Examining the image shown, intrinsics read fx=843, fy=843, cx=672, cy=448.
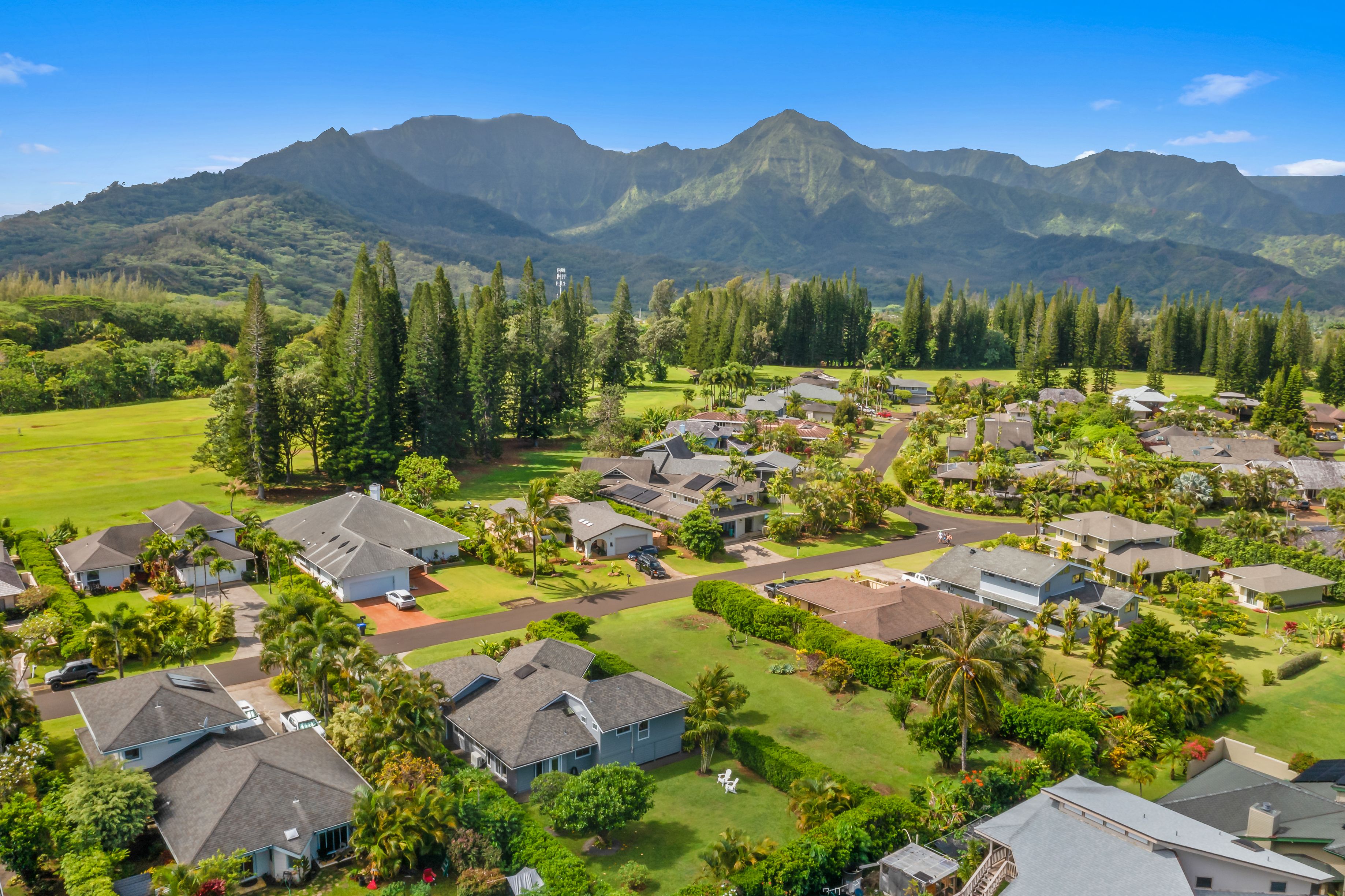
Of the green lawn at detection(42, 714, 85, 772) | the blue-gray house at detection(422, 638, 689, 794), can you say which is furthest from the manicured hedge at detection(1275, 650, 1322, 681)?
the green lawn at detection(42, 714, 85, 772)

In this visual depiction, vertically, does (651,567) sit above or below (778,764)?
below

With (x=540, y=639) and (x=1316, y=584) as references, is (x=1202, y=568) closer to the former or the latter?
(x=1316, y=584)

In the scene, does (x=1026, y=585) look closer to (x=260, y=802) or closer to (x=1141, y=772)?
(x=1141, y=772)

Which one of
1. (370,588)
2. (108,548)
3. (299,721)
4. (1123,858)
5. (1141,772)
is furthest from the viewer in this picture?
(370,588)

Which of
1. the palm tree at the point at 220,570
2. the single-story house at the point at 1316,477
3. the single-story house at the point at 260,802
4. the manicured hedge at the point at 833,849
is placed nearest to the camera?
the manicured hedge at the point at 833,849

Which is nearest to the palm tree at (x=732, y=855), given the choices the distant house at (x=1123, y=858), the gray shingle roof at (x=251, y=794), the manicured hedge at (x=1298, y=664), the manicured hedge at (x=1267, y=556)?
the distant house at (x=1123, y=858)

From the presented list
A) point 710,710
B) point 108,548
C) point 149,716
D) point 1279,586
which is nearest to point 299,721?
point 149,716

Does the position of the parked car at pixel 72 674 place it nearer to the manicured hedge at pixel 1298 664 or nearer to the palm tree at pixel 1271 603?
the manicured hedge at pixel 1298 664
